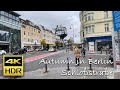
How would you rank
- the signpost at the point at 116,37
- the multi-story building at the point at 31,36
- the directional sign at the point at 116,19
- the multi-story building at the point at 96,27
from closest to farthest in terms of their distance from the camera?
the directional sign at the point at 116,19 < the signpost at the point at 116,37 < the multi-story building at the point at 31,36 < the multi-story building at the point at 96,27

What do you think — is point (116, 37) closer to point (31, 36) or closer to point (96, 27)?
point (31, 36)

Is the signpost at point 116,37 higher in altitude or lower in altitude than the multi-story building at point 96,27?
lower

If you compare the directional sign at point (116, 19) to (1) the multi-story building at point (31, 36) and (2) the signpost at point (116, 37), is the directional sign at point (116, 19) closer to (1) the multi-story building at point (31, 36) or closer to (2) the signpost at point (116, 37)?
(2) the signpost at point (116, 37)

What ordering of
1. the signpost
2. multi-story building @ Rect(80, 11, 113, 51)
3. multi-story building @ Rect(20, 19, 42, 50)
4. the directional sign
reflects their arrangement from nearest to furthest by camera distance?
the directional sign, the signpost, multi-story building @ Rect(20, 19, 42, 50), multi-story building @ Rect(80, 11, 113, 51)

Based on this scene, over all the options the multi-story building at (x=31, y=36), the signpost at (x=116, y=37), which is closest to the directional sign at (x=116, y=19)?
the signpost at (x=116, y=37)

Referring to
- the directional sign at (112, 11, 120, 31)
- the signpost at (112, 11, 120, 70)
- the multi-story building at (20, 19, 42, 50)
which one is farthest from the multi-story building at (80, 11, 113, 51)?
the directional sign at (112, 11, 120, 31)

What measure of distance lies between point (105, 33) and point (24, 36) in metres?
14.0

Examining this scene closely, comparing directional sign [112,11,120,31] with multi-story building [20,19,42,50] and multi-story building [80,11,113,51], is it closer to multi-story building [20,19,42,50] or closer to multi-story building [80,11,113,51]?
multi-story building [20,19,42,50]

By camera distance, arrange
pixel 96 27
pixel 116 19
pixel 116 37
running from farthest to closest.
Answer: pixel 96 27 < pixel 116 37 < pixel 116 19

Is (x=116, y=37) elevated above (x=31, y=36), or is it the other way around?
(x=31, y=36)

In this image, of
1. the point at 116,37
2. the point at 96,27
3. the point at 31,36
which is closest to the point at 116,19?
the point at 116,37
